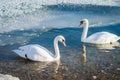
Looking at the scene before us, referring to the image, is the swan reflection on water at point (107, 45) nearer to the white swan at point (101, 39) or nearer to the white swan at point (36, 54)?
the white swan at point (101, 39)

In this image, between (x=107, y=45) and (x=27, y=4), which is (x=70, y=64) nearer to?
(x=107, y=45)

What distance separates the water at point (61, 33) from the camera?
949cm

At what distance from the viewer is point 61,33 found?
44.0ft

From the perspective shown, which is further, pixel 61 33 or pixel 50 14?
pixel 50 14

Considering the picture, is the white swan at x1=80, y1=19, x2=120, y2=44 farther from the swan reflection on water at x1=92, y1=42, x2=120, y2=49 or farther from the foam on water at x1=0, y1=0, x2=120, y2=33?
the foam on water at x1=0, y1=0, x2=120, y2=33

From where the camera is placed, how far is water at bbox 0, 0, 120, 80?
9.49 meters

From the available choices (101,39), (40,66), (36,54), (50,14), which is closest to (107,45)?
(101,39)

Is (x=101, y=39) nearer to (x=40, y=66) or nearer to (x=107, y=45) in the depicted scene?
(x=107, y=45)

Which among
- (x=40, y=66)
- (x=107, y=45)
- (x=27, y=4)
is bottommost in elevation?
(x=107, y=45)

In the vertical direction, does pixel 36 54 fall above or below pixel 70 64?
above

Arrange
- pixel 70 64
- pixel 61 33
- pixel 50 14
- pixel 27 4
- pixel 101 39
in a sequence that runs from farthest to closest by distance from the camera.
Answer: pixel 27 4 → pixel 50 14 → pixel 61 33 → pixel 101 39 → pixel 70 64

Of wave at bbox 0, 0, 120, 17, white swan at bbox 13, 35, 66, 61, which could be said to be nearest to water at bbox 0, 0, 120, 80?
wave at bbox 0, 0, 120, 17

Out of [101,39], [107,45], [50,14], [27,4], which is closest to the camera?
[107,45]

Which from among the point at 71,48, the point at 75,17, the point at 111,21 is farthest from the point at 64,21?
the point at 71,48
